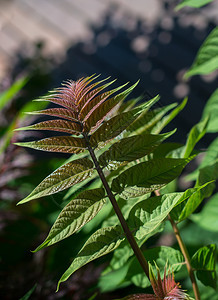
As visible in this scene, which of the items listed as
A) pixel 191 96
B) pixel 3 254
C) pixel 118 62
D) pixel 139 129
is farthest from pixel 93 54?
pixel 139 129

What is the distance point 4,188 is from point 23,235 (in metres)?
0.14

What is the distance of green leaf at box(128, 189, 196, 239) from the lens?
0.38 meters

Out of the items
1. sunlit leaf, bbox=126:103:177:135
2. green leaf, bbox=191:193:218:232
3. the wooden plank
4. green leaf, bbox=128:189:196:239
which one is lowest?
green leaf, bbox=191:193:218:232

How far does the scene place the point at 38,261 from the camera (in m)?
0.76

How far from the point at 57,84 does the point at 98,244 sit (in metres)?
2.24

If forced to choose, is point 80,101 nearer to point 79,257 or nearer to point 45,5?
point 79,257

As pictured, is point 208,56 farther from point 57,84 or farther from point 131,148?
point 57,84

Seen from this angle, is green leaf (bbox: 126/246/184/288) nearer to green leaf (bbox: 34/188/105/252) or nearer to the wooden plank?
green leaf (bbox: 34/188/105/252)

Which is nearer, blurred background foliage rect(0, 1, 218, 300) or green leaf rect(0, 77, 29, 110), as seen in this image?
blurred background foliage rect(0, 1, 218, 300)

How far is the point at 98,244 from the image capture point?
388 millimetres

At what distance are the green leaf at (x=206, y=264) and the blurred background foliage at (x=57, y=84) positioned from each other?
159 mm

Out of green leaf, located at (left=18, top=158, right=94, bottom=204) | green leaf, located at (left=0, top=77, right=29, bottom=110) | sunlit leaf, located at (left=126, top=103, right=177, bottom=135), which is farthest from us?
green leaf, located at (left=0, top=77, right=29, bottom=110)

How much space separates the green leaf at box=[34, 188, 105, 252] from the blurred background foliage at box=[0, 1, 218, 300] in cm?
7

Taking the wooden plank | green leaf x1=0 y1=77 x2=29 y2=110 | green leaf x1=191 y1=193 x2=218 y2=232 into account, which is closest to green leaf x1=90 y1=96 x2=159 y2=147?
green leaf x1=191 y1=193 x2=218 y2=232
